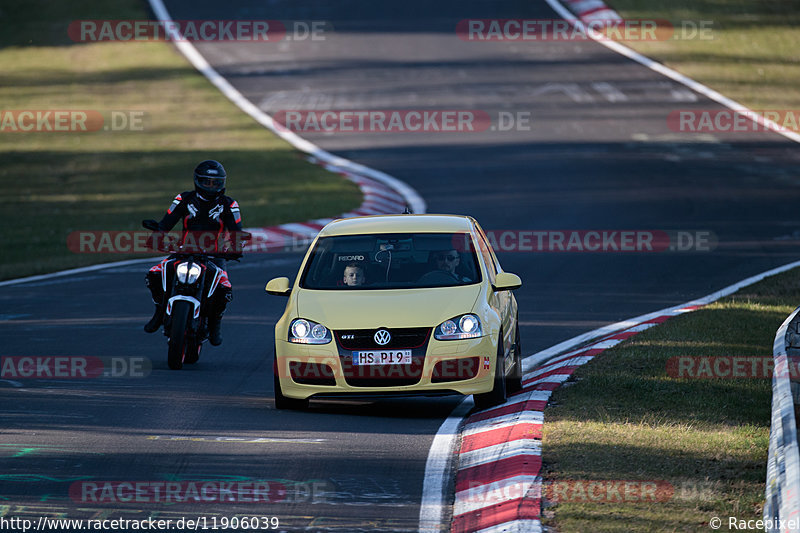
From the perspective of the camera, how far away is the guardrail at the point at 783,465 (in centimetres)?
584

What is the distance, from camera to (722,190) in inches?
966

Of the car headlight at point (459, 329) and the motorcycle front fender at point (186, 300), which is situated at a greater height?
the motorcycle front fender at point (186, 300)

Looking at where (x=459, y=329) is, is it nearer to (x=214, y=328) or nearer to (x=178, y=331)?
(x=178, y=331)

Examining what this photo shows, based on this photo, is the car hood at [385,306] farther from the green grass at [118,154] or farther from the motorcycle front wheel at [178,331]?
the green grass at [118,154]

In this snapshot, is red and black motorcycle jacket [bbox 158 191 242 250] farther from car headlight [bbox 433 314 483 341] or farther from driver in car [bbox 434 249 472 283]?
car headlight [bbox 433 314 483 341]

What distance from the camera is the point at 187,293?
12258 mm

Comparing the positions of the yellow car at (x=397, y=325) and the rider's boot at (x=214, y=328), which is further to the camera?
the rider's boot at (x=214, y=328)

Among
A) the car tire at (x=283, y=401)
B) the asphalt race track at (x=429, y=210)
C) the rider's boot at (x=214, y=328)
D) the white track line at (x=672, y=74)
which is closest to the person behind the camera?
the asphalt race track at (x=429, y=210)

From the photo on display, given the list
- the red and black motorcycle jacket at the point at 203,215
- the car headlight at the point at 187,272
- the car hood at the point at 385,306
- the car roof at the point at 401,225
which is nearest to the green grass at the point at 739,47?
the car roof at the point at 401,225

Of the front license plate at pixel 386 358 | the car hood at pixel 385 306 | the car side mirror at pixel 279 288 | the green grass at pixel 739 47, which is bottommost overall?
the front license plate at pixel 386 358

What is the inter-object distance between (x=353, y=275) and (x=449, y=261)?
0.84 meters

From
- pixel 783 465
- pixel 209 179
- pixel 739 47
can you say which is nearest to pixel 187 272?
pixel 209 179

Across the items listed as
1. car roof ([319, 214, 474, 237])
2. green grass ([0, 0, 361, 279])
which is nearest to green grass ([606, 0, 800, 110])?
green grass ([0, 0, 361, 279])

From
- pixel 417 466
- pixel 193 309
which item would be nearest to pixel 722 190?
pixel 193 309
